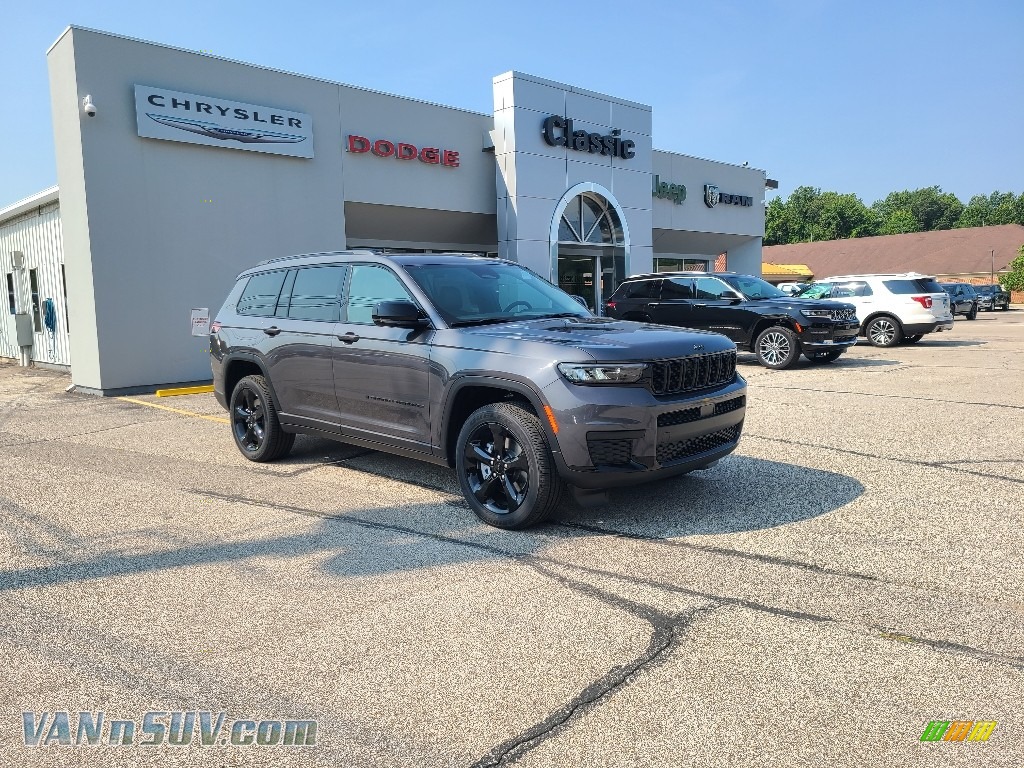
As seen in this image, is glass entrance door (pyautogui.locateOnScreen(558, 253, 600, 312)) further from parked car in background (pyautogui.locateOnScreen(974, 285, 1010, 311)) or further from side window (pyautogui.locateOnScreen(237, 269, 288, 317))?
parked car in background (pyautogui.locateOnScreen(974, 285, 1010, 311))

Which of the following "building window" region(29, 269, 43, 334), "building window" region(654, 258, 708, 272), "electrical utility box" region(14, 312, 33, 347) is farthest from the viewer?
"building window" region(654, 258, 708, 272)

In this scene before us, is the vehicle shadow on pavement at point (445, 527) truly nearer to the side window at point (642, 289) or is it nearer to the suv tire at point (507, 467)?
the suv tire at point (507, 467)

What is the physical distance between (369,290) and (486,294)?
0.94 metres

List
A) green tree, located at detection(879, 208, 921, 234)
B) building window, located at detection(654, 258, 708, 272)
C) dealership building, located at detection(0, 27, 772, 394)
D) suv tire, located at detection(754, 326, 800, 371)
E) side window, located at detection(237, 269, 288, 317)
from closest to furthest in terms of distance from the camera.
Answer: side window, located at detection(237, 269, 288, 317) → dealership building, located at detection(0, 27, 772, 394) → suv tire, located at detection(754, 326, 800, 371) → building window, located at detection(654, 258, 708, 272) → green tree, located at detection(879, 208, 921, 234)

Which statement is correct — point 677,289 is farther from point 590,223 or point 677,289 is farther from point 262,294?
point 262,294

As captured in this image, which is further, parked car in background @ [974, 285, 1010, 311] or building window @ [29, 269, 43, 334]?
parked car in background @ [974, 285, 1010, 311]

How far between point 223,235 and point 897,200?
13529cm

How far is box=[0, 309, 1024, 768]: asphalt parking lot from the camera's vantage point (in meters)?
2.68

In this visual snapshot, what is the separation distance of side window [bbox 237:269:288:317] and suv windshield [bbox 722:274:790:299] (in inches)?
387

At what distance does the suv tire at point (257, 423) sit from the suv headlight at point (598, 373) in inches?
132

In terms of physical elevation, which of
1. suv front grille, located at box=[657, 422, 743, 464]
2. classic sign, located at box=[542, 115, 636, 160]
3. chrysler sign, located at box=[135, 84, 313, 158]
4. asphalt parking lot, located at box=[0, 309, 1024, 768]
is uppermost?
classic sign, located at box=[542, 115, 636, 160]

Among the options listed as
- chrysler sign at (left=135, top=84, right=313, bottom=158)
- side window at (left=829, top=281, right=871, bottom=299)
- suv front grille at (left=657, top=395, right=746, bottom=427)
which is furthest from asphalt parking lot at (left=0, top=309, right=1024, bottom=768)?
side window at (left=829, top=281, right=871, bottom=299)

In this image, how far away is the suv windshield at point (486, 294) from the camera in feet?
18.4

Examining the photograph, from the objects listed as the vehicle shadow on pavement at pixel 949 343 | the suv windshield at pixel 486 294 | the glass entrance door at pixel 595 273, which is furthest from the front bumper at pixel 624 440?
the glass entrance door at pixel 595 273
